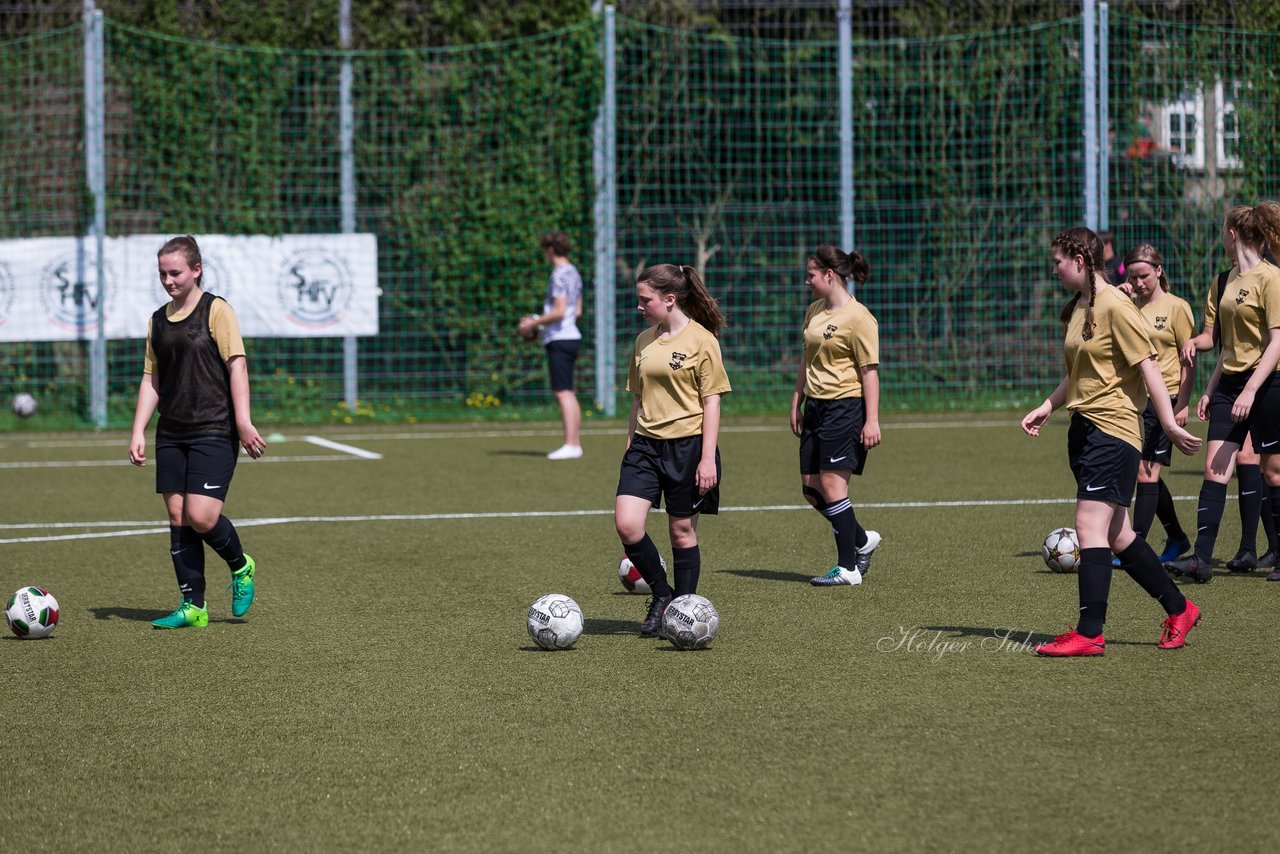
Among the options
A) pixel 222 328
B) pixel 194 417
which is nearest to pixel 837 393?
pixel 222 328

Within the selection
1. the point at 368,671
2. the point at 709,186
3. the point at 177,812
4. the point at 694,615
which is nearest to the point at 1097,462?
the point at 694,615

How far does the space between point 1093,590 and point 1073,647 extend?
0.24 m

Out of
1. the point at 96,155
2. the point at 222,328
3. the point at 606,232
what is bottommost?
the point at 222,328

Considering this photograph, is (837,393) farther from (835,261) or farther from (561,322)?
(561,322)

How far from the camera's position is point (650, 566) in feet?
22.6

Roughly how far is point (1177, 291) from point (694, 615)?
14298mm

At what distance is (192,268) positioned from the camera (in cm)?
711

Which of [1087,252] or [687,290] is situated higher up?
[1087,252]

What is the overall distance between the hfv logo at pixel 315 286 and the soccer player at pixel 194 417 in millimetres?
11277

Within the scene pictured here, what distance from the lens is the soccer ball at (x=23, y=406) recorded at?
18.0 metres

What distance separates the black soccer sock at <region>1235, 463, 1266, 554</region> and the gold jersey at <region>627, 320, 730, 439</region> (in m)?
3.18

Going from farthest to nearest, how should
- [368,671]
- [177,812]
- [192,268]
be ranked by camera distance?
1. [192,268]
2. [368,671]
3. [177,812]

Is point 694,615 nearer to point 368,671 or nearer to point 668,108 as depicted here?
point 368,671

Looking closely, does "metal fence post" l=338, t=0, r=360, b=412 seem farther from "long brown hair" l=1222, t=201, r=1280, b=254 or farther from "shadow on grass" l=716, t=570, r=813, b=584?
"long brown hair" l=1222, t=201, r=1280, b=254
